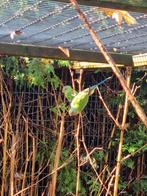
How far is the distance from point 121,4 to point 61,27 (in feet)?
2.50

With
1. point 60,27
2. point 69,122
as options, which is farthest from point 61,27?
point 69,122

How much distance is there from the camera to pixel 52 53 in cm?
305

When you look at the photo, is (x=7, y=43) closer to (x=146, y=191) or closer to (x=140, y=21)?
(x=140, y=21)

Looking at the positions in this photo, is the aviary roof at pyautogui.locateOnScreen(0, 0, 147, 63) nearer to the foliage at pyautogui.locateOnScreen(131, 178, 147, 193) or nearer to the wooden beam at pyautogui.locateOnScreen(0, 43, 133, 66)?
the wooden beam at pyautogui.locateOnScreen(0, 43, 133, 66)

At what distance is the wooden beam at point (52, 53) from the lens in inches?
117

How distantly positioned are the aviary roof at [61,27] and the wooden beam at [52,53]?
4 cm

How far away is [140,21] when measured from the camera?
7.93 feet

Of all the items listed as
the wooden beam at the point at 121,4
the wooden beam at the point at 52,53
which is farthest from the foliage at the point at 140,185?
the wooden beam at the point at 121,4

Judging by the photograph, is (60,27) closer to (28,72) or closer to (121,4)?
(121,4)

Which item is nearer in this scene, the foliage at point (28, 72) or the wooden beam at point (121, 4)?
the wooden beam at point (121, 4)

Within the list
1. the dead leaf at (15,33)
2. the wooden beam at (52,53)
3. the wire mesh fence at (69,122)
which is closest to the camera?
the dead leaf at (15,33)

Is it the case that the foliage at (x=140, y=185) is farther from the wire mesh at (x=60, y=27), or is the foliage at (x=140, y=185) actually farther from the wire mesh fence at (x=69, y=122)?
the wire mesh at (x=60, y=27)

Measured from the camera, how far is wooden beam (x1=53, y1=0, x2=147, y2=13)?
1.88 metres

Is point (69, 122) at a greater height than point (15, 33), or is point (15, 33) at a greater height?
point (15, 33)
